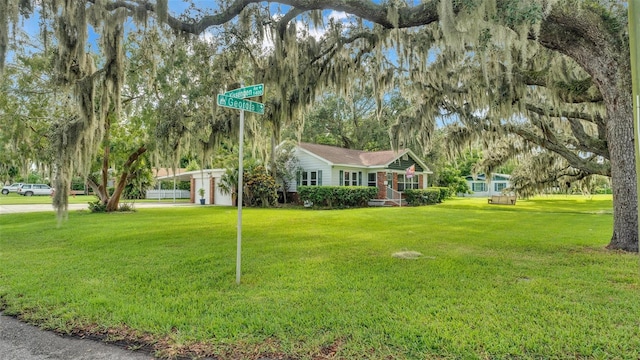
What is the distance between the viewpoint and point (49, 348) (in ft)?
9.82

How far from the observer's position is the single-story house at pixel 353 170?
21188 mm

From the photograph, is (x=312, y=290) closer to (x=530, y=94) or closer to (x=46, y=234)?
(x=46, y=234)

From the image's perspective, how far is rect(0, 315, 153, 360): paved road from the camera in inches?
112

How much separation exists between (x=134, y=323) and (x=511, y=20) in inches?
245

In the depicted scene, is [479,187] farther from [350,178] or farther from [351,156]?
[350,178]

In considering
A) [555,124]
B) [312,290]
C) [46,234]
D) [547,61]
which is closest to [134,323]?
[312,290]

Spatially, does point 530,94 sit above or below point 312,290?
above

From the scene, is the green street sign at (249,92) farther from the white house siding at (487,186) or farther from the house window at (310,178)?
the white house siding at (487,186)

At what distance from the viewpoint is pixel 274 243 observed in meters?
7.72

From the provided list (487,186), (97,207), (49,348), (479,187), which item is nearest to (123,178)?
(97,207)

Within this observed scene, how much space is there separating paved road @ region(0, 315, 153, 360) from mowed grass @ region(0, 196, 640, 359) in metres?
0.17

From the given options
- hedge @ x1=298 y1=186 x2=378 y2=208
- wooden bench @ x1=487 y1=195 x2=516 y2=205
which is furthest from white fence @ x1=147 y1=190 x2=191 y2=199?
wooden bench @ x1=487 y1=195 x2=516 y2=205

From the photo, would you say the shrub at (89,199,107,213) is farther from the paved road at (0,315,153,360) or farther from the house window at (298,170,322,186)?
the paved road at (0,315,153,360)

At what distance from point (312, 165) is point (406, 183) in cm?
683
